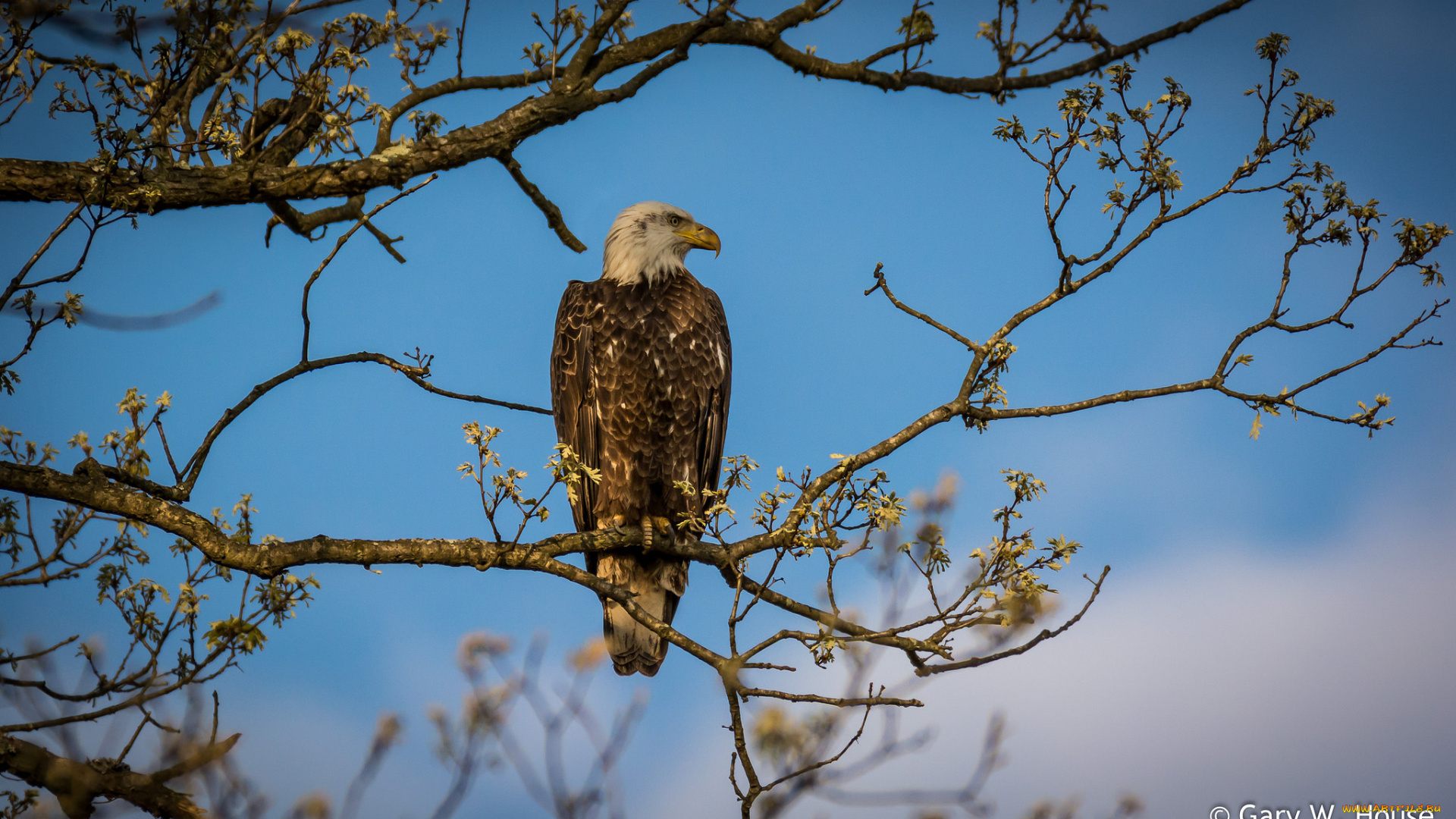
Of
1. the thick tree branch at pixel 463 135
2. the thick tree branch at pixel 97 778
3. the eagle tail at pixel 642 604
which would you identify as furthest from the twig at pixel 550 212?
the thick tree branch at pixel 97 778

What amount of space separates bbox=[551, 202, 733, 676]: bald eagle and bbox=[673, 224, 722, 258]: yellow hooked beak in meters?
0.34

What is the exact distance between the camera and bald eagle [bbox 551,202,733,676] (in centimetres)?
628

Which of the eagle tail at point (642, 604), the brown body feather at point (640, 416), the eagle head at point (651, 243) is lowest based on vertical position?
the eagle tail at point (642, 604)

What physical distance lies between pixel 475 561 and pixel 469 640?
96cm

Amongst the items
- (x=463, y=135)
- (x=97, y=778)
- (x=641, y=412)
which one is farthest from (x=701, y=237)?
(x=97, y=778)

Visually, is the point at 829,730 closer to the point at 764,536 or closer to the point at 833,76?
the point at 764,536

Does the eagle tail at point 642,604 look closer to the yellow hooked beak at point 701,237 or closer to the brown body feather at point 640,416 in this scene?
the brown body feather at point 640,416

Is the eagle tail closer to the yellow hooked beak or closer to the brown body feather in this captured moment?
the brown body feather

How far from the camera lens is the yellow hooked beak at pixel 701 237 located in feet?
22.7

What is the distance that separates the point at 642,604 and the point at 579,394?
52.3 inches

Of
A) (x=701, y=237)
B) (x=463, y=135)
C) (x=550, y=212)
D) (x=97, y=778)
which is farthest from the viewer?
(x=701, y=237)

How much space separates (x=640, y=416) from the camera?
627 centimetres

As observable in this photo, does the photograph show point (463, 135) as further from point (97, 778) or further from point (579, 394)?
point (97, 778)

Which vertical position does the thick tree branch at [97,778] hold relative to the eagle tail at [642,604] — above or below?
below
